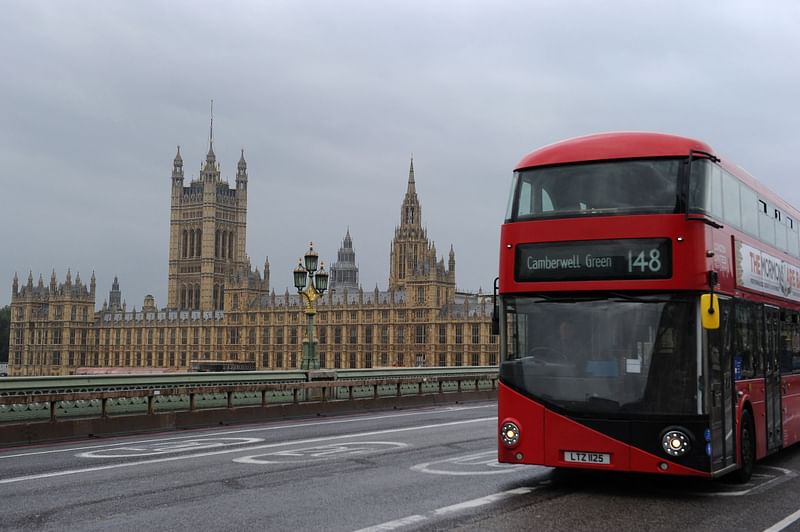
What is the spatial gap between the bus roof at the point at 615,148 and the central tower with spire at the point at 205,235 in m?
149

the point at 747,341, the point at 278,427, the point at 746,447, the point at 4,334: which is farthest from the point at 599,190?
the point at 4,334

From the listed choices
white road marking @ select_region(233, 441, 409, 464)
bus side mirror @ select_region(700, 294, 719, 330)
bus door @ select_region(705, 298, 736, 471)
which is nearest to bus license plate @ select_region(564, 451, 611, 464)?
bus door @ select_region(705, 298, 736, 471)

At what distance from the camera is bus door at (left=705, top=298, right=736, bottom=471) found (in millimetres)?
9750

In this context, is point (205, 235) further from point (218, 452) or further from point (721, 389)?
point (721, 389)

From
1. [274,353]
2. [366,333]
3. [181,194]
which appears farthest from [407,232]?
[181,194]

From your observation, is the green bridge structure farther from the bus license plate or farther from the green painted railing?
the bus license plate

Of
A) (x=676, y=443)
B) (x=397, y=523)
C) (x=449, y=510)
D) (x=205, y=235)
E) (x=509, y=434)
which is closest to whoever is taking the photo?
(x=397, y=523)

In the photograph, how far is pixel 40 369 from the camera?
146625 mm

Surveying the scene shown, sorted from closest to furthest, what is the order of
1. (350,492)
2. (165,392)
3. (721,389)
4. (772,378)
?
(721,389) < (350,492) < (772,378) < (165,392)

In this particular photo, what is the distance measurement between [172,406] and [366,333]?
9659cm

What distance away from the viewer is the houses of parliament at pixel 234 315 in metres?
111

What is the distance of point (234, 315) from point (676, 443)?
4928 inches

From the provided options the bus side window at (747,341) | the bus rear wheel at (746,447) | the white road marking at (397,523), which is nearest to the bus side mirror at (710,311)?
the bus side window at (747,341)

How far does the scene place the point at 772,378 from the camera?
12.6m
